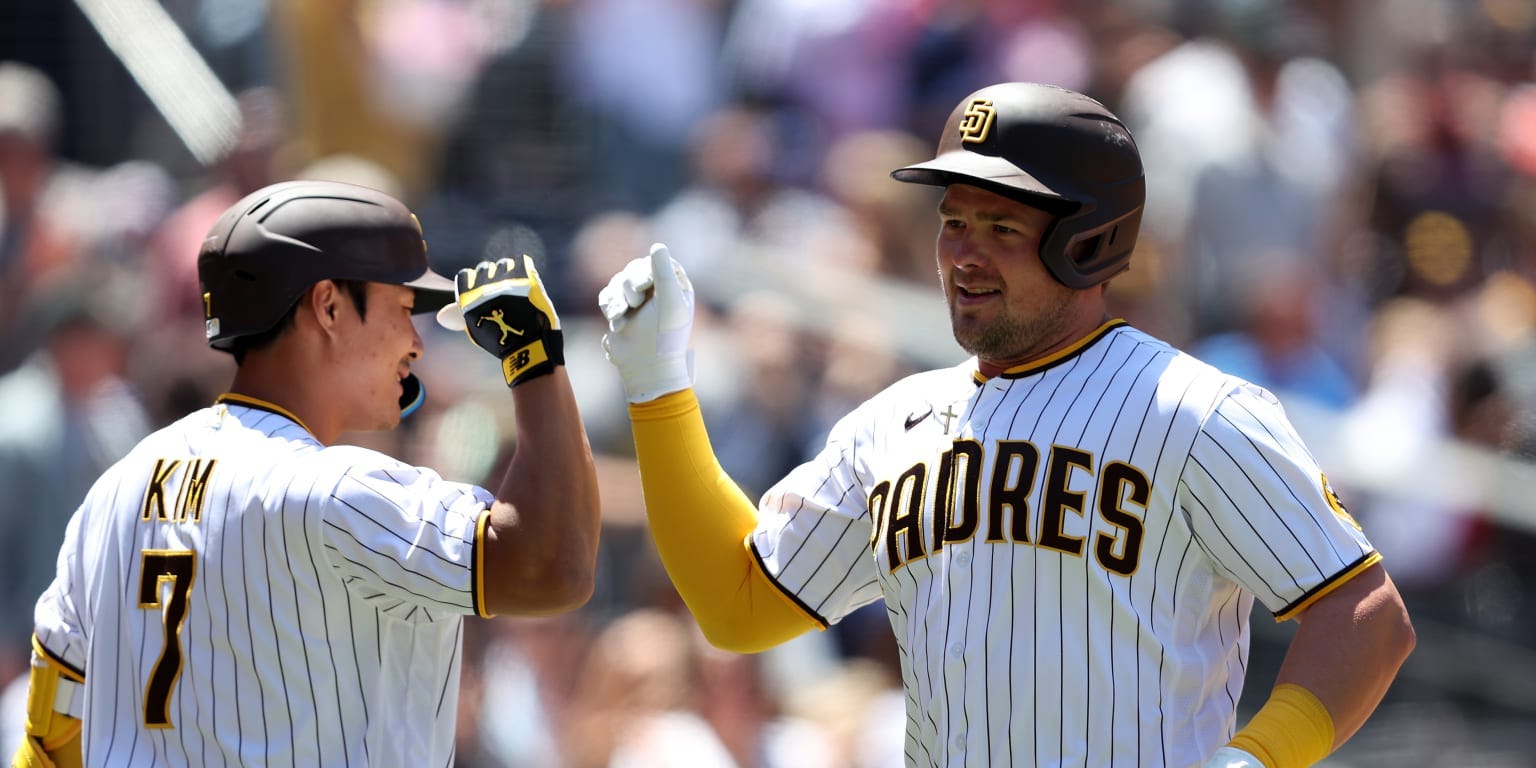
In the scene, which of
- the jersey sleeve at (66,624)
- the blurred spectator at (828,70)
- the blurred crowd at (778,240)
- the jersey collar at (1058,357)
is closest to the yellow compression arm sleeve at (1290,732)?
the jersey collar at (1058,357)

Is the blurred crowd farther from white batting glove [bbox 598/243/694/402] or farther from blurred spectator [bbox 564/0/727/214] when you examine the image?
white batting glove [bbox 598/243/694/402]

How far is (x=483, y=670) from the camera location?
649 centimetres

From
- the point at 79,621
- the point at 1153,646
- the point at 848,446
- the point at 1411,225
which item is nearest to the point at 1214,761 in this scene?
the point at 1153,646

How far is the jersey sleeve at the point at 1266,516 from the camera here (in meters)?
3.19

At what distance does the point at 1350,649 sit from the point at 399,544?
1599 mm

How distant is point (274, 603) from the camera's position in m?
3.22

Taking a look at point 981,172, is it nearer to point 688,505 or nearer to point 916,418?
point 916,418

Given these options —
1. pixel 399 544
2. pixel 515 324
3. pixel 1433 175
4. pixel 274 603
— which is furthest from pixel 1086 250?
pixel 1433 175

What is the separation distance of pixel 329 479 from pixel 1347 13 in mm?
7205

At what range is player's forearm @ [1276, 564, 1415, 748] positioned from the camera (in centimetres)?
316

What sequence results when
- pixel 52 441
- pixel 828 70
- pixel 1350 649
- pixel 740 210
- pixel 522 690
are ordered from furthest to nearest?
pixel 828 70
pixel 740 210
pixel 52 441
pixel 522 690
pixel 1350 649

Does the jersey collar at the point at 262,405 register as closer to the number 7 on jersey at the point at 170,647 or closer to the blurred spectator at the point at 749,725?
the number 7 on jersey at the point at 170,647

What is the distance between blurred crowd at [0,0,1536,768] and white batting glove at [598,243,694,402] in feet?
8.80

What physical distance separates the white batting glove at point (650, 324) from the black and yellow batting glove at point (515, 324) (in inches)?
10.8
